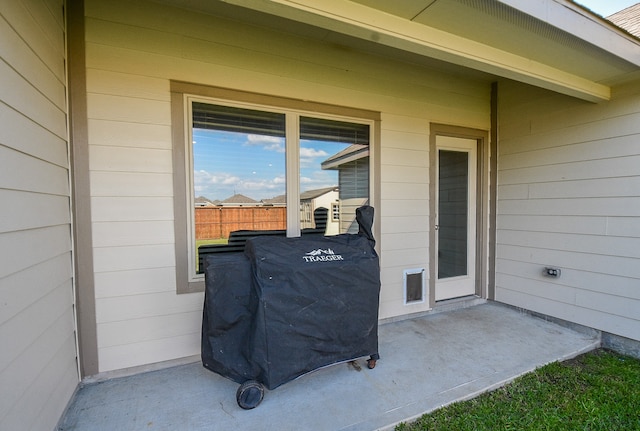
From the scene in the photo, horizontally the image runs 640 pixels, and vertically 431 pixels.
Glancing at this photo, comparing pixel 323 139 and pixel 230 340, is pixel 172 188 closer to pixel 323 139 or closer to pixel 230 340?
pixel 230 340

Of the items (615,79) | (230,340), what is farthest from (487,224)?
(230,340)

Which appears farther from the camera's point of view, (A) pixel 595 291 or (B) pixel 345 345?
(A) pixel 595 291

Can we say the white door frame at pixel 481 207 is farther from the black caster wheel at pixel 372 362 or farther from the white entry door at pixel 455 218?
the black caster wheel at pixel 372 362

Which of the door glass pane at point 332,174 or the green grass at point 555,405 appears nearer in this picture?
the green grass at point 555,405

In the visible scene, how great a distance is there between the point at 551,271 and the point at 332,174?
8.25 feet

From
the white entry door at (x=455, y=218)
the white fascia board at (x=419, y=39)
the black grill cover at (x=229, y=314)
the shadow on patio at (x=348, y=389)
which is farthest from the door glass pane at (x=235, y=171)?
the white entry door at (x=455, y=218)

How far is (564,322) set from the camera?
2994 millimetres

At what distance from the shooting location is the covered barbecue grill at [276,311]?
5.91 ft

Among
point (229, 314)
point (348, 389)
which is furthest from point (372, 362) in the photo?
point (229, 314)

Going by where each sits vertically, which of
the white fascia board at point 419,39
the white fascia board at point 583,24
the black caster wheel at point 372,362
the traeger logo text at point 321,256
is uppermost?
the white fascia board at point 583,24

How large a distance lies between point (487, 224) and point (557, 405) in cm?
217

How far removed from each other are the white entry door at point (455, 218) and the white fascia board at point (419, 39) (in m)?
1.19

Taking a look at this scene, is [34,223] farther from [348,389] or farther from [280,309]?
[348,389]

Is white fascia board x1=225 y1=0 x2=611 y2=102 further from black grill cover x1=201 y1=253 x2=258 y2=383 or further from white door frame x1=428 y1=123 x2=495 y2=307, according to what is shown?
black grill cover x1=201 y1=253 x2=258 y2=383
